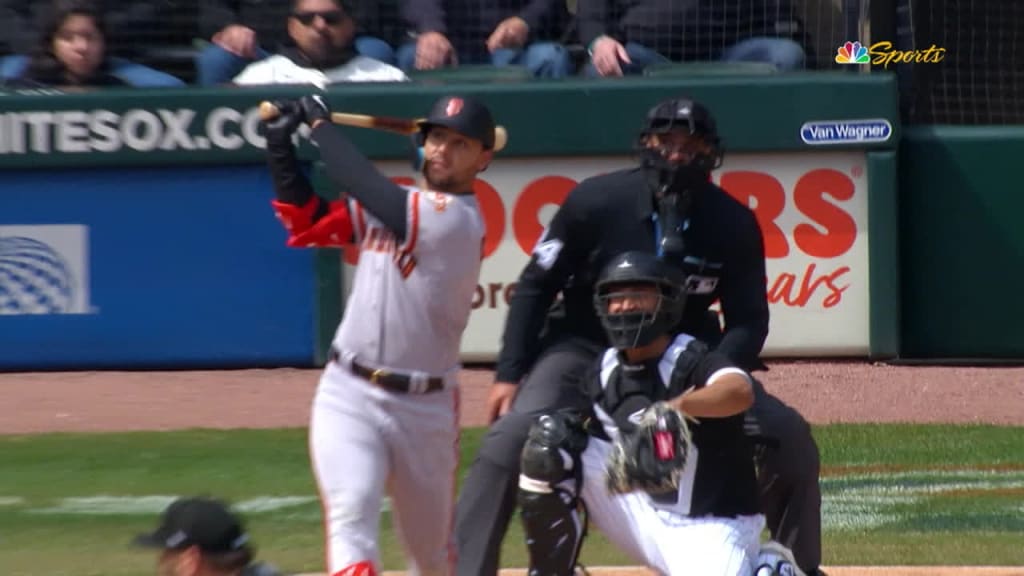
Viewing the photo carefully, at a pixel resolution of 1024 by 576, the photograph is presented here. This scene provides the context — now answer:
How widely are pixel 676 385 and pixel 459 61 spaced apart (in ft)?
21.8

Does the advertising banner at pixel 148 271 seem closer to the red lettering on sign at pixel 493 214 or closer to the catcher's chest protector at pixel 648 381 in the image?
the red lettering on sign at pixel 493 214

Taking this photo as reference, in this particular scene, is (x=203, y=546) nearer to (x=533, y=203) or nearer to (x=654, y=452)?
(x=654, y=452)

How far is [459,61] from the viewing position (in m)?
11.3

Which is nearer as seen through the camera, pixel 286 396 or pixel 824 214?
pixel 286 396

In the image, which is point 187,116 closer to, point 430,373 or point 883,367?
point 883,367

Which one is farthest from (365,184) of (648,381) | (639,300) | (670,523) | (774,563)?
(774,563)

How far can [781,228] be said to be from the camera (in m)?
10.4

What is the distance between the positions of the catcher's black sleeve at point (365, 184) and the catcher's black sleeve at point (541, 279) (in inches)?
31.0

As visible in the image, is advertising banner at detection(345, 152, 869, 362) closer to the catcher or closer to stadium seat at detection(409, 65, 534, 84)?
stadium seat at detection(409, 65, 534, 84)

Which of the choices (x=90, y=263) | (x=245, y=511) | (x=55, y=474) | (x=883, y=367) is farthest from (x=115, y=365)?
(x=883, y=367)

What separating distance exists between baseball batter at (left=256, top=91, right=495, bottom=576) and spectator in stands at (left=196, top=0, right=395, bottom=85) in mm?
5798

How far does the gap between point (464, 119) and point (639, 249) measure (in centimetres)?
84

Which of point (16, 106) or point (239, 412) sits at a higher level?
point (16, 106)

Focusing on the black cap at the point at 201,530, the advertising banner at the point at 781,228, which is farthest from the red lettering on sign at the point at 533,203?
the black cap at the point at 201,530
